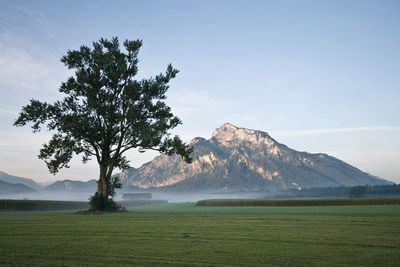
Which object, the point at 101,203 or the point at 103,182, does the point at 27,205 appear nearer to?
the point at 103,182

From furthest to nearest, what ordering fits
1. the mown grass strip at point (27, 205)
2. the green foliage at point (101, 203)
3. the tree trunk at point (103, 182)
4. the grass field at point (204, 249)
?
the mown grass strip at point (27, 205) → the tree trunk at point (103, 182) → the green foliage at point (101, 203) → the grass field at point (204, 249)

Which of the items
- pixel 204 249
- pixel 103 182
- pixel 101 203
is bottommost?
pixel 204 249

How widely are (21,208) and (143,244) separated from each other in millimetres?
36645

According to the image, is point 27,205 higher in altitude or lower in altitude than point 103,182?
lower

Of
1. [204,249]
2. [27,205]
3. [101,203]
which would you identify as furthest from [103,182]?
[204,249]

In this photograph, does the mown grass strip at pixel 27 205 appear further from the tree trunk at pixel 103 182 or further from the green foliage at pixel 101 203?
the green foliage at pixel 101 203

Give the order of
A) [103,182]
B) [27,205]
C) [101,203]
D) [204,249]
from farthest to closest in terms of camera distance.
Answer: [27,205], [103,182], [101,203], [204,249]

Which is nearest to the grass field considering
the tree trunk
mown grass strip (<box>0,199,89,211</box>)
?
the tree trunk

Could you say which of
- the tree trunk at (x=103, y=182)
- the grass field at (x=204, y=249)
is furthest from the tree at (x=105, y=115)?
the grass field at (x=204, y=249)

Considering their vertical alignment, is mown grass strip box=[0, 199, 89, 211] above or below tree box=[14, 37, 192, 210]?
below

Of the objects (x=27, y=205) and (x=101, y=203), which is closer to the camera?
(x=101, y=203)

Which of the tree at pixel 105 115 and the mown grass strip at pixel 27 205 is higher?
the tree at pixel 105 115

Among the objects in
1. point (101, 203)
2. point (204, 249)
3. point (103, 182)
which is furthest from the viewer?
point (103, 182)

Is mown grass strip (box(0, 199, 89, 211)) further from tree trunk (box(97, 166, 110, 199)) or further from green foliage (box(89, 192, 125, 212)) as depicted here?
green foliage (box(89, 192, 125, 212))
